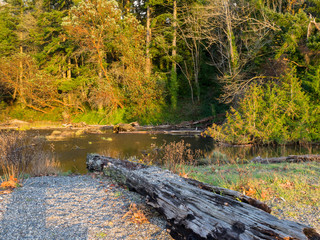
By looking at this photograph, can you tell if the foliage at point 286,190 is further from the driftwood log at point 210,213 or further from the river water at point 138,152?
the river water at point 138,152

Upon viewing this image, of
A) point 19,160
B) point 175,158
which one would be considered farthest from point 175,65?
point 19,160

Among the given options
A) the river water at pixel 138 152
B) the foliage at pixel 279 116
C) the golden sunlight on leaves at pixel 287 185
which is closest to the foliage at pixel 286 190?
the golden sunlight on leaves at pixel 287 185

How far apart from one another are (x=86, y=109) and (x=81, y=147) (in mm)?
17309

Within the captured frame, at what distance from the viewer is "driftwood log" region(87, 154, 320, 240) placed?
8.45 feet

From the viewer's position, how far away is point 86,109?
29.9 m

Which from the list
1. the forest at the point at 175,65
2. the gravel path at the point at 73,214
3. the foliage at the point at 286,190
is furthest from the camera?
the forest at the point at 175,65

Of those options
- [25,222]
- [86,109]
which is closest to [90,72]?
[86,109]

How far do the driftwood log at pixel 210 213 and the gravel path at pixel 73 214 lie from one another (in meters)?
0.33

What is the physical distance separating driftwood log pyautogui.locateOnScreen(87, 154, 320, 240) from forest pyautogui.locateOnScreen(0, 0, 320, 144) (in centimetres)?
1053

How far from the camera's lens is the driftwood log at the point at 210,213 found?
2.57 m

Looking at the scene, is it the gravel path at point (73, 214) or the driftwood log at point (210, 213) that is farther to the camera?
the gravel path at point (73, 214)

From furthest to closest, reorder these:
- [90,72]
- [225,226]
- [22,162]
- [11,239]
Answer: [90,72], [22,162], [11,239], [225,226]

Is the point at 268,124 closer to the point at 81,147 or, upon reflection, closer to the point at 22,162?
the point at 81,147

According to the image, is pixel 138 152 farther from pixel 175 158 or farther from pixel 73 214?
pixel 73 214
